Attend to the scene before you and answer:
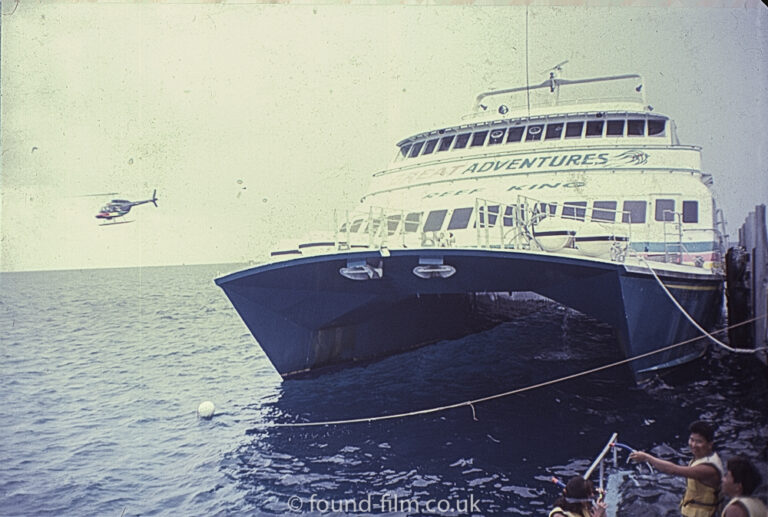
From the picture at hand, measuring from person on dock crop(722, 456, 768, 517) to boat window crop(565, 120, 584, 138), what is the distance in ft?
24.4

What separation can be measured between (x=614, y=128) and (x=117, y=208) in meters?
7.83

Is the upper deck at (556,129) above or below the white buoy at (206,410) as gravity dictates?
above

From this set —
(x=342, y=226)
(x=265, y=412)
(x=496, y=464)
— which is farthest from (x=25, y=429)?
(x=496, y=464)

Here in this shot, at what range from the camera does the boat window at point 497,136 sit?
1044cm

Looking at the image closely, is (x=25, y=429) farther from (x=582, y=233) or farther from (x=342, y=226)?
(x=582, y=233)

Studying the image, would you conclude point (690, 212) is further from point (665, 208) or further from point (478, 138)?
point (478, 138)

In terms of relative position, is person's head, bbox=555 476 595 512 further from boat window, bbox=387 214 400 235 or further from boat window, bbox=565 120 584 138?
boat window, bbox=565 120 584 138

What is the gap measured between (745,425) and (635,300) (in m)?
1.88

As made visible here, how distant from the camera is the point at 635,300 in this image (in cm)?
690

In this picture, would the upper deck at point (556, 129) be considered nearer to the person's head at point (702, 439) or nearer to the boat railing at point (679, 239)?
the boat railing at point (679, 239)

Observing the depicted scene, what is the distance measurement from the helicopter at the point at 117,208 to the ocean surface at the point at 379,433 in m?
3.05

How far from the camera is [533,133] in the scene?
33.7 ft

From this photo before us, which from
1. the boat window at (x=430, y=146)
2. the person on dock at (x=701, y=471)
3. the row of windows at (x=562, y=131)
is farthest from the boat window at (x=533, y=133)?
the person on dock at (x=701, y=471)

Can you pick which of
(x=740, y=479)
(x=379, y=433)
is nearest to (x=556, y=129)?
(x=379, y=433)
